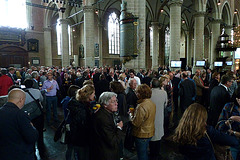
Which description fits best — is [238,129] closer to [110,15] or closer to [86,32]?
[86,32]

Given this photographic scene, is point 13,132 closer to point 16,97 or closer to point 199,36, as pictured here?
point 16,97

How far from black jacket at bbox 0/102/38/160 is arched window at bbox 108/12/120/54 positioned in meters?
23.8

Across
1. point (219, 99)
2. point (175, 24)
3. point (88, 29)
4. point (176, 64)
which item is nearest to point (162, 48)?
point (175, 24)

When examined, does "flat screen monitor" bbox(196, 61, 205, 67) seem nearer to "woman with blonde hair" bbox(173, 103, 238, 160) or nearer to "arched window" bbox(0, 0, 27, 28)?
"woman with blonde hair" bbox(173, 103, 238, 160)

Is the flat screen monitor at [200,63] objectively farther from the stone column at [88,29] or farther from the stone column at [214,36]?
the stone column at [88,29]

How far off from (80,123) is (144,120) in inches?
37.9

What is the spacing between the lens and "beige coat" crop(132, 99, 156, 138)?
2.65 metres

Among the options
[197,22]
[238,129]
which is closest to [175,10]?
[197,22]

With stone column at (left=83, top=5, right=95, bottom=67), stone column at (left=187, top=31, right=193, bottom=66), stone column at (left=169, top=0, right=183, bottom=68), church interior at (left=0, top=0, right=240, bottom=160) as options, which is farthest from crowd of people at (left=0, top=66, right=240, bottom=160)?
stone column at (left=187, top=31, right=193, bottom=66)

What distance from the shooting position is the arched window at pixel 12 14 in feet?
61.1

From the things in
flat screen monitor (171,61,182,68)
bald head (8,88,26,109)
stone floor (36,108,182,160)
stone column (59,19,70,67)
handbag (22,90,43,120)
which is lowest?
stone floor (36,108,182,160)

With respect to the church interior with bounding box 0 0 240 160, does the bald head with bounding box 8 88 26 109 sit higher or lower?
lower

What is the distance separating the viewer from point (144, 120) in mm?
2699

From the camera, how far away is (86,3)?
1366cm
